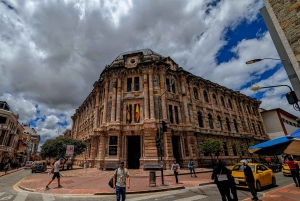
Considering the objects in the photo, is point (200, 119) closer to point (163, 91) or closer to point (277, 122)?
point (163, 91)

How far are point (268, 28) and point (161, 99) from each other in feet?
54.4

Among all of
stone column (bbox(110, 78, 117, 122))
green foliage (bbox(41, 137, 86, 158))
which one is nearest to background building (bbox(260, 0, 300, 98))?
stone column (bbox(110, 78, 117, 122))

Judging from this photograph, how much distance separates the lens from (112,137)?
63.9 feet

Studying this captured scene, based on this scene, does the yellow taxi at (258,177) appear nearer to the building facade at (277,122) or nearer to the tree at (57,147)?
the tree at (57,147)

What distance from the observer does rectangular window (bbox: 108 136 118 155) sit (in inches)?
747

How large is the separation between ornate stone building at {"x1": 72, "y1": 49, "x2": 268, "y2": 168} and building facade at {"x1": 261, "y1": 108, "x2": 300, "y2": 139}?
13.6 meters

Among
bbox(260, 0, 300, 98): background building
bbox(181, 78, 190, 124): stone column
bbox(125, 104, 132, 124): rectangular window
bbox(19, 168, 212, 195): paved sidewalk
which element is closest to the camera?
bbox(260, 0, 300, 98): background building

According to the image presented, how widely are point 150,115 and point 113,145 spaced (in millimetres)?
5937

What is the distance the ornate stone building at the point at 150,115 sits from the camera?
1906cm

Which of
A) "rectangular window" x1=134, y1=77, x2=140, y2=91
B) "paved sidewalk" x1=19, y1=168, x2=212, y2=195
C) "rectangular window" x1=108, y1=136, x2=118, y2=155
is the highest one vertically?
"rectangular window" x1=134, y1=77, x2=140, y2=91

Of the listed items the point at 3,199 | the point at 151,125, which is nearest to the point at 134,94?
the point at 151,125

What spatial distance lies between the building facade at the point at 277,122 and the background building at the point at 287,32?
131ft

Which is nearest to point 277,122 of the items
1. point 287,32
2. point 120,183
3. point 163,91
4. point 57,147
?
point 163,91

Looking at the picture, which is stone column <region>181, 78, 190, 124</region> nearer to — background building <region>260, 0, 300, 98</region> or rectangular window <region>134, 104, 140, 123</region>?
rectangular window <region>134, 104, 140, 123</region>
